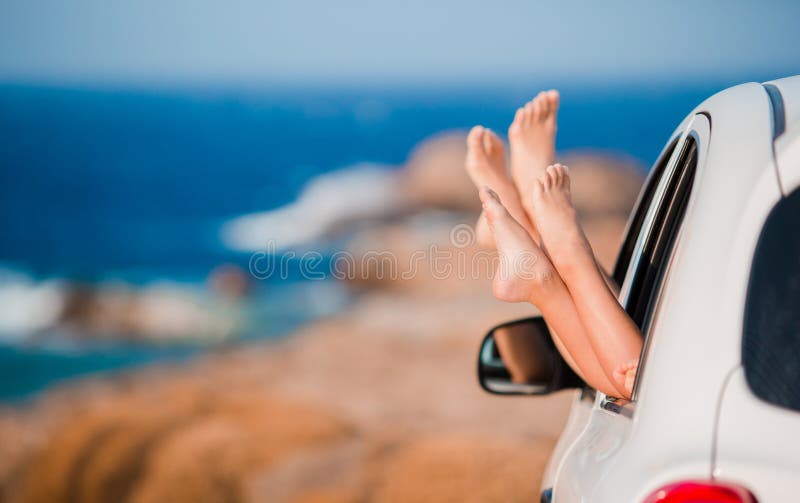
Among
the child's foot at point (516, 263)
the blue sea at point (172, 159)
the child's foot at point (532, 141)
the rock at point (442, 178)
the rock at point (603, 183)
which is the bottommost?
the rock at point (603, 183)

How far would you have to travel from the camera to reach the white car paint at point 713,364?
135 cm

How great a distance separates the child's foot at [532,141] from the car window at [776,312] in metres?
1.55

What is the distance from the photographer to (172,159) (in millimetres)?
55375

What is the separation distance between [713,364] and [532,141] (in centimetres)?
189

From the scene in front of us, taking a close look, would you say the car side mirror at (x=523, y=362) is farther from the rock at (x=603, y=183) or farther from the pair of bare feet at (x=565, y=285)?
the rock at (x=603, y=183)

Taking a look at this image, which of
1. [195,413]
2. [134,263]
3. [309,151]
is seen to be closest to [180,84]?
[309,151]

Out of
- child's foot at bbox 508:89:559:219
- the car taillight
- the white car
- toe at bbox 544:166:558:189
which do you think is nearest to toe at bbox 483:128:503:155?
child's foot at bbox 508:89:559:219

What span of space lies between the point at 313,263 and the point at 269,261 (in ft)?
4.67

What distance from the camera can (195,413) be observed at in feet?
25.1

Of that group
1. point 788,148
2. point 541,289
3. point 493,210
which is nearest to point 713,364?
point 788,148

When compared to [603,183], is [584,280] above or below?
above

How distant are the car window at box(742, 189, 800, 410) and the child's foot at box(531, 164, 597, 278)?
0.75 meters

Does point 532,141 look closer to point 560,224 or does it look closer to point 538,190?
point 538,190

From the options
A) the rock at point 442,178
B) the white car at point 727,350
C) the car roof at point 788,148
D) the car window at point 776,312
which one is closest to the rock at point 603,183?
the rock at point 442,178
